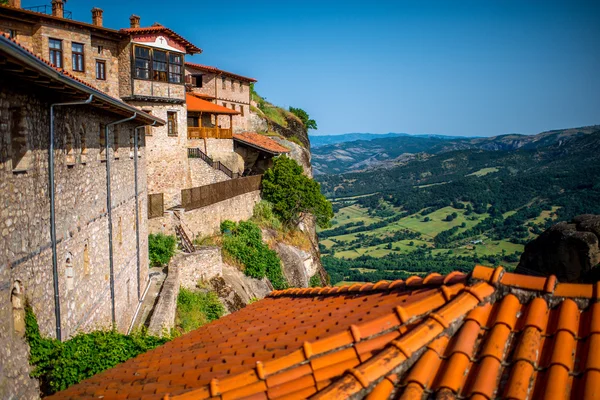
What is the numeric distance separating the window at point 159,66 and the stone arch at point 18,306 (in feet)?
70.3

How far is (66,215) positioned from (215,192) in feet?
64.1

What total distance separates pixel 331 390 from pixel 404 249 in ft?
407

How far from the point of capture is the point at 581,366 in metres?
3.69

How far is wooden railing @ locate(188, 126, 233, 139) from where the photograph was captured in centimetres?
3534

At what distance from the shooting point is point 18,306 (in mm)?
7434

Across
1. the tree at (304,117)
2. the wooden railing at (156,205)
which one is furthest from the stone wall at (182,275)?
the tree at (304,117)

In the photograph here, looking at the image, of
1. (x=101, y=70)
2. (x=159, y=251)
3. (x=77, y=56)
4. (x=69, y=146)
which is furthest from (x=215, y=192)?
(x=69, y=146)

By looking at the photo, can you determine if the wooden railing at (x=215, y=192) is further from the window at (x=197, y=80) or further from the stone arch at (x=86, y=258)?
the window at (x=197, y=80)

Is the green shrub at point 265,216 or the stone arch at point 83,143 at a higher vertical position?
the stone arch at point 83,143

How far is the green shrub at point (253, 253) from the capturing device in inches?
1098

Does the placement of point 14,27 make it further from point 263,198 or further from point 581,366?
point 581,366

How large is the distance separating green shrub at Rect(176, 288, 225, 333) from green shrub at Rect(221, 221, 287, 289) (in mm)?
5470

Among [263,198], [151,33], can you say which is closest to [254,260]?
[263,198]

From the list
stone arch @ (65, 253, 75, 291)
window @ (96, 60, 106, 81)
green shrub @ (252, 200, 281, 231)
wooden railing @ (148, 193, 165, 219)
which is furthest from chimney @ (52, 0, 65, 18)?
stone arch @ (65, 253, 75, 291)
